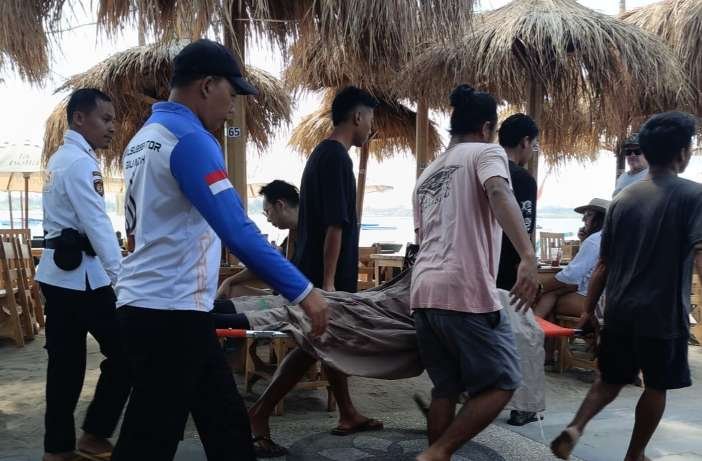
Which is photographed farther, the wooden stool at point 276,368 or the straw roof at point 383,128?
the straw roof at point 383,128

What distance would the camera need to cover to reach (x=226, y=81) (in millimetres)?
2252

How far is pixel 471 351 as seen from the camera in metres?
2.88

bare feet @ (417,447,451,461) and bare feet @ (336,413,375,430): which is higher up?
bare feet @ (417,447,451,461)

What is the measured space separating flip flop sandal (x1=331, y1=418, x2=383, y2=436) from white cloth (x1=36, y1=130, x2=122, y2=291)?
61.3 inches

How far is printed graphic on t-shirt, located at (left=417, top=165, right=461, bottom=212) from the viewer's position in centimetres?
301

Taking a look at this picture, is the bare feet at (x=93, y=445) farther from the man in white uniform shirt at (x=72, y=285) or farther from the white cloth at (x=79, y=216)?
the white cloth at (x=79, y=216)

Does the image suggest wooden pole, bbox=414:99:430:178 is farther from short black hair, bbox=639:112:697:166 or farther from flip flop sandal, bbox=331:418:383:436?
short black hair, bbox=639:112:697:166

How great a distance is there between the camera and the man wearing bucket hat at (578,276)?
216 inches

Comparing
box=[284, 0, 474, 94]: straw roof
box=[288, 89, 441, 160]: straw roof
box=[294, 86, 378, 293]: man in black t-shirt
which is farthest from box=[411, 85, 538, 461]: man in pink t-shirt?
box=[288, 89, 441, 160]: straw roof

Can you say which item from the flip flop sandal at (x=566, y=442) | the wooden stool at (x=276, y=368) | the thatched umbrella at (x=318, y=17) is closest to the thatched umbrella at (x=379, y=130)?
the thatched umbrella at (x=318, y=17)

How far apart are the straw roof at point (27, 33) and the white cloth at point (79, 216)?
1614 mm

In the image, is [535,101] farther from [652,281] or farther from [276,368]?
[652,281]

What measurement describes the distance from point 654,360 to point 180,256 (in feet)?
7.11

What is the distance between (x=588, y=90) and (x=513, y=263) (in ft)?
12.1
